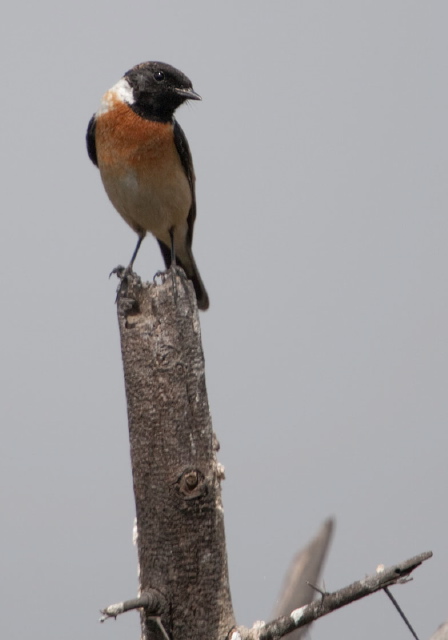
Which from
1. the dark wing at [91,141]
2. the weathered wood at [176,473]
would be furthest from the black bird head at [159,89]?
the weathered wood at [176,473]

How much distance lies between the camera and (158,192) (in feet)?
21.9

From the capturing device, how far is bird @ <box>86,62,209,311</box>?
659cm

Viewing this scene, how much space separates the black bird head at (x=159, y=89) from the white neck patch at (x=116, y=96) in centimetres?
3

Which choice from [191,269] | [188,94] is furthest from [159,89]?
[191,269]

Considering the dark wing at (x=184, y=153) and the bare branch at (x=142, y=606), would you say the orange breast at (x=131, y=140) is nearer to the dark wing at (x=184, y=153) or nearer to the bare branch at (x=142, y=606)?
the dark wing at (x=184, y=153)

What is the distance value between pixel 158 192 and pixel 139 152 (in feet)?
1.06

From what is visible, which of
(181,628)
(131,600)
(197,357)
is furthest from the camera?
(197,357)

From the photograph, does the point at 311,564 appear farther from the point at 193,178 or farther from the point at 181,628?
the point at 193,178

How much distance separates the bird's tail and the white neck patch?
1.41 meters

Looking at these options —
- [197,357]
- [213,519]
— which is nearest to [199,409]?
[197,357]

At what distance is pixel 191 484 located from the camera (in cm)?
383

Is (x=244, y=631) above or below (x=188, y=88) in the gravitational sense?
below

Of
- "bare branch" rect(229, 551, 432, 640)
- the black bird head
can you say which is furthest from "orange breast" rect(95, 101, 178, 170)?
"bare branch" rect(229, 551, 432, 640)

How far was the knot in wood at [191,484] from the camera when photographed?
3820mm
